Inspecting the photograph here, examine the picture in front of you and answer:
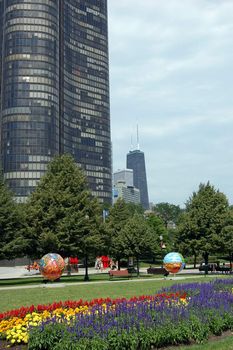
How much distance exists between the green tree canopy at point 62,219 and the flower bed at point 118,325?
23501 millimetres

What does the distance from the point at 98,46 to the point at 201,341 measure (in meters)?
172

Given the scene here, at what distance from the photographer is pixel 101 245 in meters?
37.4

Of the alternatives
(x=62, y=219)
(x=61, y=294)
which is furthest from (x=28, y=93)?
(x=61, y=294)

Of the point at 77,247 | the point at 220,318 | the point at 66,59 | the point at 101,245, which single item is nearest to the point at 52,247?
the point at 77,247

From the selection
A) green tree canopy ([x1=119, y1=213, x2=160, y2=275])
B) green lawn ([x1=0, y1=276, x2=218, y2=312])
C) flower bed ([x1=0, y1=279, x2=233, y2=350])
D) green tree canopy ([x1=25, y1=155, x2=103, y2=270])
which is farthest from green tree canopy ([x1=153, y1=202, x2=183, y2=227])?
flower bed ([x1=0, y1=279, x2=233, y2=350])

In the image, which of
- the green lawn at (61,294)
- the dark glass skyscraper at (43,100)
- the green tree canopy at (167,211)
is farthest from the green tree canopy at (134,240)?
the dark glass skyscraper at (43,100)

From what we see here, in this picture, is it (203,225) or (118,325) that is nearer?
(118,325)

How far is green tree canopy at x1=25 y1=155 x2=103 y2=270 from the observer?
35156mm

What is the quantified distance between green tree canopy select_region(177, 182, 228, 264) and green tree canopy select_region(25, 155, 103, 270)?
39.4ft

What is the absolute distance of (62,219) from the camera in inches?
1395

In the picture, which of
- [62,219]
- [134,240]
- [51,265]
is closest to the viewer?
[51,265]

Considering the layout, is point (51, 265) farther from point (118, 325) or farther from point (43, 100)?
point (43, 100)

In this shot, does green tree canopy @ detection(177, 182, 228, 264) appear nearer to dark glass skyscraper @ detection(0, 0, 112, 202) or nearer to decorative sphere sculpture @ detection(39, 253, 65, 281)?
decorative sphere sculpture @ detection(39, 253, 65, 281)

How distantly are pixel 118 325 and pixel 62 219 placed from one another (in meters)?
26.8
